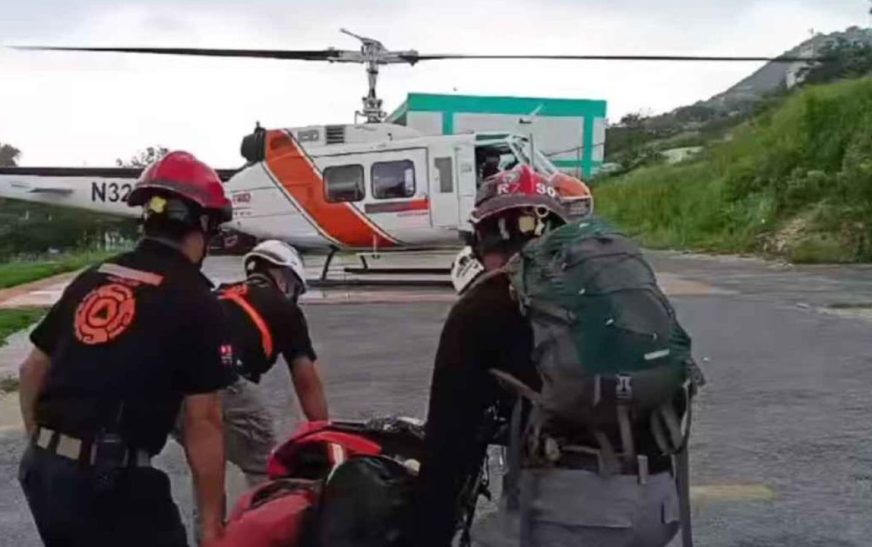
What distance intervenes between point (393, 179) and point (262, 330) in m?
16.0

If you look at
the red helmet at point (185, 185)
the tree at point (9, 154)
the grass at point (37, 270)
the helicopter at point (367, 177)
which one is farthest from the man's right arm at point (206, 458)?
the tree at point (9, 154)

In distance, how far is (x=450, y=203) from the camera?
2027cm

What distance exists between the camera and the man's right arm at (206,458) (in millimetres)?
3377

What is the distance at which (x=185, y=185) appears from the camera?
3471mm

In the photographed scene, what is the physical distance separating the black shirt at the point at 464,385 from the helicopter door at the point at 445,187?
17.2 meters

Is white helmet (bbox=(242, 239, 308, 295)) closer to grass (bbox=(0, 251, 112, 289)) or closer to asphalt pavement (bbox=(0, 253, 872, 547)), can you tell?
asphalt pavement (bbox=(0, 253, 872, 547))

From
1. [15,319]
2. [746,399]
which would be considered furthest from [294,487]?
[15,319]

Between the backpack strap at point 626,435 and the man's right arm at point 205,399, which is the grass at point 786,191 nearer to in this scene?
the man's right arm at point 205,399

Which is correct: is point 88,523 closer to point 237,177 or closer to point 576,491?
point 576,491

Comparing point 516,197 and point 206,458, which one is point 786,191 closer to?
point 516,197

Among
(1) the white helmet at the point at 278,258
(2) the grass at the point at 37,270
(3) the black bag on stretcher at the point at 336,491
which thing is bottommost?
(2) the grass at the point at 37,270

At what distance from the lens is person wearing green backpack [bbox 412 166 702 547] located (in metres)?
2.79

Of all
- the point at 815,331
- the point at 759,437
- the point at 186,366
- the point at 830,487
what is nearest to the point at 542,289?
the point at 186,366

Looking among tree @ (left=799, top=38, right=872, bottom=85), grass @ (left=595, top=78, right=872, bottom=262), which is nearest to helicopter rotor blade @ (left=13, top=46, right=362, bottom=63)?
grass @ (left=595, top=78, right=872, bottom=262)
